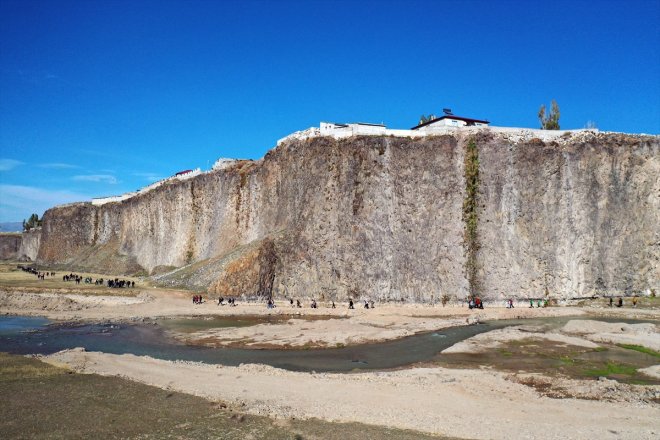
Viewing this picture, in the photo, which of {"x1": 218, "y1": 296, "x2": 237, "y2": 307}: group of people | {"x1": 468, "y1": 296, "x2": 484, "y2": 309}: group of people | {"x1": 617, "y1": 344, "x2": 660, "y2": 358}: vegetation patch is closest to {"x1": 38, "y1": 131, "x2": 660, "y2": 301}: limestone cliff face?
{"x1": 468, "y1": 296, "x2": 484, "y2": 309}: group of people

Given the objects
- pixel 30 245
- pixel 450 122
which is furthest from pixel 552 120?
pixel 30 245

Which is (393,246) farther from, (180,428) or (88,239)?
(88,239)

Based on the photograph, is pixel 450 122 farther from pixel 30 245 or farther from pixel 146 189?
pixel 30 245

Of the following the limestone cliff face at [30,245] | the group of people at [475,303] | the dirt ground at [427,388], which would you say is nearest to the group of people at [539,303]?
the group of people at [475,303]

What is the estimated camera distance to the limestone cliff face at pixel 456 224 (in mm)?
56469

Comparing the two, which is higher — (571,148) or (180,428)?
(571,148)

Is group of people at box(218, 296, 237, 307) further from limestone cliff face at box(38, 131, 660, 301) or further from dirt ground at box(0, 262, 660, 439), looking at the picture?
dirt ground at box(0, 262, 660, 439)

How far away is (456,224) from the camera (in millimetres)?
58156

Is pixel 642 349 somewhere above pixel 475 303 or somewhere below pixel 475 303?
below

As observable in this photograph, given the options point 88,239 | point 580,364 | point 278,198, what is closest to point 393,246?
point 278,198

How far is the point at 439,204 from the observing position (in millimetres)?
58938

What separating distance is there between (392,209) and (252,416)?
43327mm

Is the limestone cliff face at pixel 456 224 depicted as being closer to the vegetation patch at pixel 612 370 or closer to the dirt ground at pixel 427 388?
the dirt ground at pixel 427 388

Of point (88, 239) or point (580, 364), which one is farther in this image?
point (88, 239)
